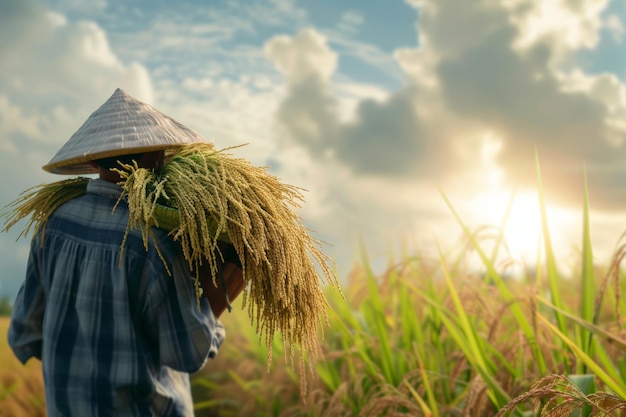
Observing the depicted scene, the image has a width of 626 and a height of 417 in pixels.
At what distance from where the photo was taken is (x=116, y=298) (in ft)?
7.52

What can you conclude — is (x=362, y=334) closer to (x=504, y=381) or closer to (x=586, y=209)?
(x=504, y=381)

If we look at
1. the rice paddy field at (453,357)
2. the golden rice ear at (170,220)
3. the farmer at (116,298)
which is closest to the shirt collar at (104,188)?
the farmer at (116,298)

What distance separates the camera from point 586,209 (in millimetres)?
2594

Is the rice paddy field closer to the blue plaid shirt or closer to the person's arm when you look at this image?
the blue plaid shirt

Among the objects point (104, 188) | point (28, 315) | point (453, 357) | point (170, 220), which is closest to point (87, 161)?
point (104, 188)

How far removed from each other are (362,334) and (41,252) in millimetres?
1870

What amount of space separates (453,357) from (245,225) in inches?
66.9

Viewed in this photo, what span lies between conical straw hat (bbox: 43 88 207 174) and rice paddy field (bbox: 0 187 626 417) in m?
0.87

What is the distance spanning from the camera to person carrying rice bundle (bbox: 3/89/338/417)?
85.5 inches

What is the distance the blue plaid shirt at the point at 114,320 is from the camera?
7.50ft

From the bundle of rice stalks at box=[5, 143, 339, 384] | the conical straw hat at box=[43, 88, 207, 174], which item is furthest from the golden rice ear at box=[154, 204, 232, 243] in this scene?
the conical straw hat at box=[43, 88, 207, 174]

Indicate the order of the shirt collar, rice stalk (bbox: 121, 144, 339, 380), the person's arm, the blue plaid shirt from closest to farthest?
rice stalk (bbox: 121, 144, 339, 380), the blue plaid shirt, the shirt collar, the person's arm

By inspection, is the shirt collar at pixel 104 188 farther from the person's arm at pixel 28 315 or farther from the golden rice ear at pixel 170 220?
the person's arm at pixel 28 315

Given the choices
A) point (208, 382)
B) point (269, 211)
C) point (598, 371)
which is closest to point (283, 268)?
point (269, 211)
